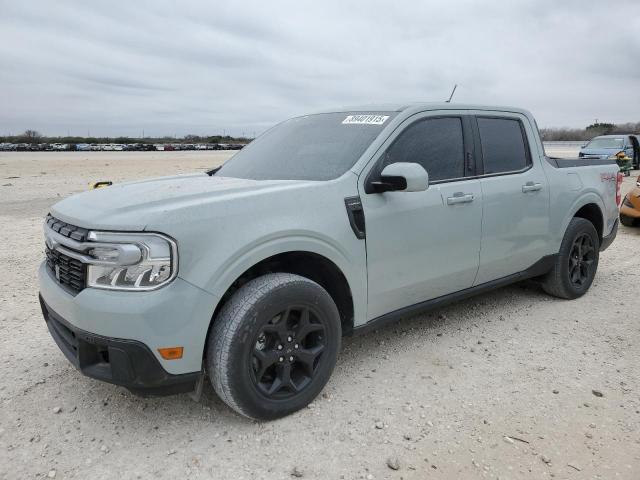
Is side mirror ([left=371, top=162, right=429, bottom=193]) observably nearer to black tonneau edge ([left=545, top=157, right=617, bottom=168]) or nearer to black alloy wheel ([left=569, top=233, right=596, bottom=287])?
black tonneau edge ([left=545, top=157, right=617, bottom=168])

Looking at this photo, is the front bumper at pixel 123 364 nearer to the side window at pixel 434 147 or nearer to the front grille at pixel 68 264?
the front grille at pixel 68 264

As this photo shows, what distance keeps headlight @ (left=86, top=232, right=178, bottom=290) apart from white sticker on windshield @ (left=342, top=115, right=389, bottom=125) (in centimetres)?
174

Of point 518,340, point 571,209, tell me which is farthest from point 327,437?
point 571,209

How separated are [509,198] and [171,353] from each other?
2858 millimetres

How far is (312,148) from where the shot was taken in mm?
3686

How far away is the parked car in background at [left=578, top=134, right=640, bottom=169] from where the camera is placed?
63.8ft

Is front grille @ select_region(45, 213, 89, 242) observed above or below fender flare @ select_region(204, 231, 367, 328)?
above

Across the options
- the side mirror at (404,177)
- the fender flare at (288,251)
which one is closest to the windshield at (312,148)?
the side mirror at (404,177)

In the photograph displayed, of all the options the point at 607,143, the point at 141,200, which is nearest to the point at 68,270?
the point at 141,200

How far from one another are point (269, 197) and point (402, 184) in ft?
2.62

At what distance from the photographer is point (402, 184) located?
3088mm

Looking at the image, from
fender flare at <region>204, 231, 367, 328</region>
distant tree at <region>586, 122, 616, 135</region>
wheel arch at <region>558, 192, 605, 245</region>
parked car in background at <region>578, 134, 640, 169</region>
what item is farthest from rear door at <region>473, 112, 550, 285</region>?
distant tree at <region>586, 122, 616, 135</region>

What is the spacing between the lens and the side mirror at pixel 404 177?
3074 millimetres

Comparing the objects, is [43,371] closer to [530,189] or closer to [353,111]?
[353,111]
